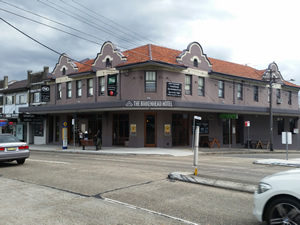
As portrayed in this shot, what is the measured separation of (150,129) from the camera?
24.5 m

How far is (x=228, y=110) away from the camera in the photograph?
83.9 ft

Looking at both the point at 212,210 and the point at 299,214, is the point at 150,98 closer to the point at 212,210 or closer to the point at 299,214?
the point at 212,210

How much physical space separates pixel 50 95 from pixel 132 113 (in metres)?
12.9

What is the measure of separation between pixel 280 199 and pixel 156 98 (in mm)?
19792

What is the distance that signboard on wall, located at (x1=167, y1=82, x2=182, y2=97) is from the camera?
947 inches

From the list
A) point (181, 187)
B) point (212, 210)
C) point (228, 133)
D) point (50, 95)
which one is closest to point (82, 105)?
point (50, 95)

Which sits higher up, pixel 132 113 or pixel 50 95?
pixel 50 95

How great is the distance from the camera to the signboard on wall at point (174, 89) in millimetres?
24047

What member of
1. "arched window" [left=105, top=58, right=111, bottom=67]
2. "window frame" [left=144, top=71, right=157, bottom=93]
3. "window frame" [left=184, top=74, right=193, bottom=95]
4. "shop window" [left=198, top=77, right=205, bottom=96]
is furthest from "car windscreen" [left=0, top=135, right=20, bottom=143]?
"shop window" [left=198, top=77, right=205, bottom=96]

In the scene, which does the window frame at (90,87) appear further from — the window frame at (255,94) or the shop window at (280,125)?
the shop window at (280,125)

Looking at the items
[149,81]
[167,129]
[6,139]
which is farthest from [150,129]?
[6,139]

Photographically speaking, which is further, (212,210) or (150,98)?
(150,98)

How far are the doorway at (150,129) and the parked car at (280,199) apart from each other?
65.1 feet

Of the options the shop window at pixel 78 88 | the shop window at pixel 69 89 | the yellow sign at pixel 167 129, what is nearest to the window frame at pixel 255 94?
the yellow sign at pixel 167 129
